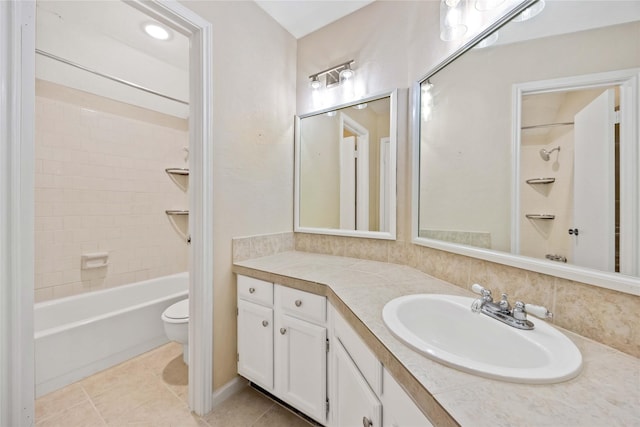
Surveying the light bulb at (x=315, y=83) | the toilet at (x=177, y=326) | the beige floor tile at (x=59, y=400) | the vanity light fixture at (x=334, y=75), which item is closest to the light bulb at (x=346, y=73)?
the vanity light fixture at (x=334, y=75)

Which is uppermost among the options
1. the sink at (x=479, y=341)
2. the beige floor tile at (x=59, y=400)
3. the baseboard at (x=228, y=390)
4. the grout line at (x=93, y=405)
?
the sink at (x=479, y=341)

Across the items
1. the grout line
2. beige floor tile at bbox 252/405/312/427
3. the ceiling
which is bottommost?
beige floor tile at bbox 252/405/312/427

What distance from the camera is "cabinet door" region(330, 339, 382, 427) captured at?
2.47 feet

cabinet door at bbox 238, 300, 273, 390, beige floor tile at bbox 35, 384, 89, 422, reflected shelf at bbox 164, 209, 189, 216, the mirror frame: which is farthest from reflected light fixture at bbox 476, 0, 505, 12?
beige floor tile at bbox 35, 384, 89, 422

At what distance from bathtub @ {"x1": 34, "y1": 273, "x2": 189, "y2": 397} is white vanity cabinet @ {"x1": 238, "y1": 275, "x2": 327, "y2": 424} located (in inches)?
40.0

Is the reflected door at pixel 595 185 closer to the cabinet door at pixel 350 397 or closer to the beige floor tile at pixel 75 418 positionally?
the cabinet door at pixel 350 397

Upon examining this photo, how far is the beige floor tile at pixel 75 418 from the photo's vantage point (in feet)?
4.24

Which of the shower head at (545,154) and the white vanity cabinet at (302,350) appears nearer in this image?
the shower head at (545,154)

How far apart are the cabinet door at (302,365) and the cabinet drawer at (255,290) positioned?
0.13m

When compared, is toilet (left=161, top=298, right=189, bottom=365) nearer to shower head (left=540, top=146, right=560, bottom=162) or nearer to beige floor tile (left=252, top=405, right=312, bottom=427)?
beige floor tile (left=252, top=405, right=312, bottom=427)

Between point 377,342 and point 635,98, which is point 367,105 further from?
point 377,342

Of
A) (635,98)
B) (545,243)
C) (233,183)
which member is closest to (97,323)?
(233,183)

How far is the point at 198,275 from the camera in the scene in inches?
52.7

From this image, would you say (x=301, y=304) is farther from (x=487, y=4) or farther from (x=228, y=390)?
(x=487, y=4)
